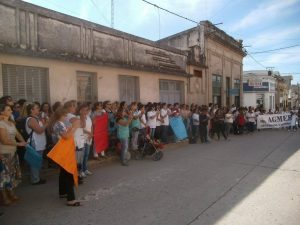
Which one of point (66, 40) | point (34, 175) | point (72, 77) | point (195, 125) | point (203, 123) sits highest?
point (66, 40)

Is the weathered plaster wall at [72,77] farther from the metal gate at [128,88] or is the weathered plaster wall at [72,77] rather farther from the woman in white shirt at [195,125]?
the woman in white shirt at [195,125]

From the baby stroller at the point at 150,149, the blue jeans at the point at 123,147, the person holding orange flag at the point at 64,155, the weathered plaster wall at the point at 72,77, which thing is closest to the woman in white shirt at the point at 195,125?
the weathered plaster wall at the point at 72,77

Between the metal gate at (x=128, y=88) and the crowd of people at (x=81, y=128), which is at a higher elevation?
the metal gate at (x=128, y=88)

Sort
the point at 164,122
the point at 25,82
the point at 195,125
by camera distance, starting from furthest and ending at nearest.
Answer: the point at 195,125
the point at 164,122
the point at 25,82

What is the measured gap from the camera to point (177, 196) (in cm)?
557

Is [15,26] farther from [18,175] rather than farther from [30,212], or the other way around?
[30,212]

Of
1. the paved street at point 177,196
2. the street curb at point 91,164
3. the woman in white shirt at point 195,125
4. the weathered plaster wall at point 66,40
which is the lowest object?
the paved street at point 177,196

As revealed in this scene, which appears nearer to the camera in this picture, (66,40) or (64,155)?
(64,155)

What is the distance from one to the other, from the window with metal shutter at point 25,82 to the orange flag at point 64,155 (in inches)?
171

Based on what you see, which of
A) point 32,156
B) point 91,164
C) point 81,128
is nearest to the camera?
point 32,156

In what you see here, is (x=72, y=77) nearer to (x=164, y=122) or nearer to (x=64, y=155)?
(x=164, y=122)

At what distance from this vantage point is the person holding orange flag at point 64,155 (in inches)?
198

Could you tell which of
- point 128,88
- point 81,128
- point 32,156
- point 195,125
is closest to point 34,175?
point 32,156

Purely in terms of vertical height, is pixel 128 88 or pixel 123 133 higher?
pixel 128 88
